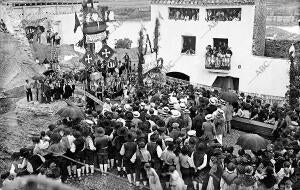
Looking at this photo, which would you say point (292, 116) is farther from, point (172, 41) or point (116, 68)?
point (172, 41)

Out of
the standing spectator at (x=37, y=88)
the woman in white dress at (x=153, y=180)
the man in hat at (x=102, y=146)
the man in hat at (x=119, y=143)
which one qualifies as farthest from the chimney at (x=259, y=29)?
the woman in white dress at (x=153, y=180)

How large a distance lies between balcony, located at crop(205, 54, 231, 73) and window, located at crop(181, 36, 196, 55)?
158 centimetres

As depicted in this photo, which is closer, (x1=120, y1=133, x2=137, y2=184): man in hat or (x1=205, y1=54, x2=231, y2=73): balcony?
(x1=120, y1=133, x2=137, y2=184): man in hat

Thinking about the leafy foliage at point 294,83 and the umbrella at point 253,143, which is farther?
the leafy foliage at point 294,83

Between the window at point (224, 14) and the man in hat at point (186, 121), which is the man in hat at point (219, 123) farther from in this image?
the window at point (224, 14)

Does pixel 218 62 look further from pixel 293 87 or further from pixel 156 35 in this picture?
pixel 293 87

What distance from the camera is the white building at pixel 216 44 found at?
2681cm

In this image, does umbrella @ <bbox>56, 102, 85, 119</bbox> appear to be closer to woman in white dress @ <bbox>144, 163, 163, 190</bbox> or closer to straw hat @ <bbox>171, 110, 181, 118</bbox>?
straw hat @ <bbox>171, 110, 181, 118</bbox>

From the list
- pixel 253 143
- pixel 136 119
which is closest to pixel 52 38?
pixel 136 119

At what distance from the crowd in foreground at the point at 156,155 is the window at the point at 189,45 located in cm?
1558

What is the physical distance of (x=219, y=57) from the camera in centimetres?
2762

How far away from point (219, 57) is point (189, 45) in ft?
Result: 8.45

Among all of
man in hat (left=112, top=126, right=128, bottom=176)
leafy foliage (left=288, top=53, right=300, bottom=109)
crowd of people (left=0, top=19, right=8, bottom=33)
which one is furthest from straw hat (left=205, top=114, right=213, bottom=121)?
crowd of people (left=0, top=19, right=8, bottom=33)

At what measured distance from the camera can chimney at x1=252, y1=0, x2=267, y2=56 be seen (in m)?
27.0
